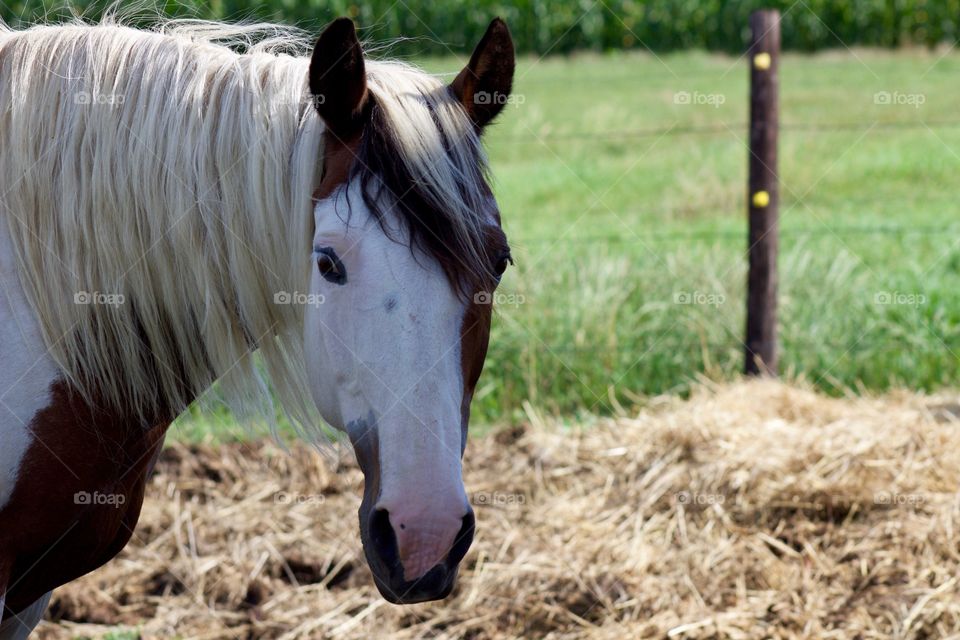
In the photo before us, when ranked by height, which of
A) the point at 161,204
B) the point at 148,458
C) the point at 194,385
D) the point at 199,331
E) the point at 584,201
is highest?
the point at 161,204

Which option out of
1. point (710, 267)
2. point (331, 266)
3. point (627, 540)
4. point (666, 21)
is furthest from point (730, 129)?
point (666, 21)

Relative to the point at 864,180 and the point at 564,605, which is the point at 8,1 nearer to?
the point at 864,180

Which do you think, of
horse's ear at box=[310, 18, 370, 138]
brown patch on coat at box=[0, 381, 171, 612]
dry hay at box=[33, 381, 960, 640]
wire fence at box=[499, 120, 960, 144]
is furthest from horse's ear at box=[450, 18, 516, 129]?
wire fence at box=[499, 120, 960, 144]

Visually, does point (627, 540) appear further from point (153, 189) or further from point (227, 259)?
point (153, 189)

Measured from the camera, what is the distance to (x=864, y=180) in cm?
945

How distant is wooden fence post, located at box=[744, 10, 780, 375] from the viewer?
193 inches

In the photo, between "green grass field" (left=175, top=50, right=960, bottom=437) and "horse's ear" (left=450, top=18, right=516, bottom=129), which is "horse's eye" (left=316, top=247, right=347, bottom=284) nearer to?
"horse's ear" (left=450, top=18, right=516, bottom=129)

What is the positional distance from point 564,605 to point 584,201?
6312mm

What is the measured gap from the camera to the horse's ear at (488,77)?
76.2 inches

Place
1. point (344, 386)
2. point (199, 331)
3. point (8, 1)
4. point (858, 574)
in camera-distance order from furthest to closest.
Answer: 1. point (8, 1)
2. point (858, 574)
3. point (199, 331)
4. point (344, 386)

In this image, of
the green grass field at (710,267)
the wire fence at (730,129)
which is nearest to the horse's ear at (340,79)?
the green grass field at (710,267)

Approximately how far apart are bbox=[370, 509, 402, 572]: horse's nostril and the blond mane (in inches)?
19.3

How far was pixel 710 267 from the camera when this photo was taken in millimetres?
5535

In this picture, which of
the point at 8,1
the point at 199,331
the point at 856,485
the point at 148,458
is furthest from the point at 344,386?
the point at 8,1
